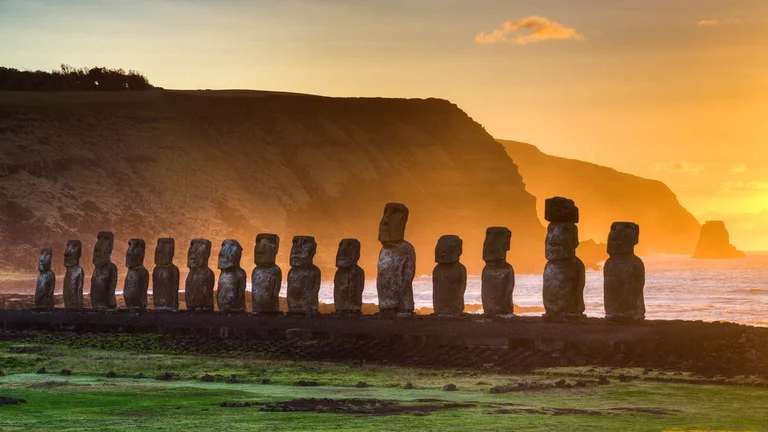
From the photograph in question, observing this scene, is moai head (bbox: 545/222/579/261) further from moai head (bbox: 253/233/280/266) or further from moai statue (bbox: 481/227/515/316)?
moai head (bbox: 253/233/280/266)

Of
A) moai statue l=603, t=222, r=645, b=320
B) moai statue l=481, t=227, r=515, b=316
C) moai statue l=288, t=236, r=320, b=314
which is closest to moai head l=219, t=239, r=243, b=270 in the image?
moai statue l=288, t=236, r=320, b=314

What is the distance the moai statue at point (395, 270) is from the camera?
30.4 meters

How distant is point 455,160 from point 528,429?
131m

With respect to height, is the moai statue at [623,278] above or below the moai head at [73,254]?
below

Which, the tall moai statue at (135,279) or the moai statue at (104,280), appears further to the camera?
the moai statue at (104,280)

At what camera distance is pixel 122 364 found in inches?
979

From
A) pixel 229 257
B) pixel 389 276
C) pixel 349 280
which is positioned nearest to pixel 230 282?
pixel 229 257

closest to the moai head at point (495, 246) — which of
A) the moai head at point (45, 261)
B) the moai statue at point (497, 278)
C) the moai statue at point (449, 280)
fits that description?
the moai statue at point (497, 278)

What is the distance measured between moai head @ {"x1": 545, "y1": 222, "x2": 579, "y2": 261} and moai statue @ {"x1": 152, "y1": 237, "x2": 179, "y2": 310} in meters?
12.9

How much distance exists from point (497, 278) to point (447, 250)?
1582 millimetres

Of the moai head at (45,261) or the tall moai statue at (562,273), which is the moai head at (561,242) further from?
the moai head at (45,261)

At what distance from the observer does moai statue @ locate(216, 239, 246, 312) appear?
3372cm

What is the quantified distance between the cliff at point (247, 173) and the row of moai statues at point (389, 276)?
51.9 metres

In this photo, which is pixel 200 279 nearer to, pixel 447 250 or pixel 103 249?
pixel 103 249
